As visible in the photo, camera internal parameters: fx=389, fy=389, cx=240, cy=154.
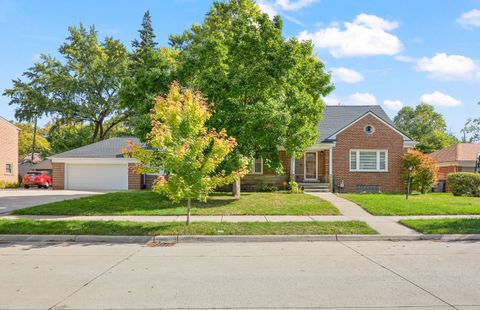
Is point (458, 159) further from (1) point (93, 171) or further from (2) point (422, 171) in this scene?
(1) point (93, 171)

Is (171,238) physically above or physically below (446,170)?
below

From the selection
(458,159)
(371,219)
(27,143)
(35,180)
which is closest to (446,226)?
(371,219)

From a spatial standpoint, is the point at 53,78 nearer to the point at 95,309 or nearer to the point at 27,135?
the point at 27,135

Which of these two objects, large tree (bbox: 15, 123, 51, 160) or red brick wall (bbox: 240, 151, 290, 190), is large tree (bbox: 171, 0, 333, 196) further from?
large tree (bbox: 15, 123, 51, 160)

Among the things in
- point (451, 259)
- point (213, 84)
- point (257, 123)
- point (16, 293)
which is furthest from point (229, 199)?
point (16, 293)

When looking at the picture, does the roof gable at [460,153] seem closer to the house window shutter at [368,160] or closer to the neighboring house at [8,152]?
the house window shutter at [368,160]

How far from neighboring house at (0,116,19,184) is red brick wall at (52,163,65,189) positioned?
401 inches

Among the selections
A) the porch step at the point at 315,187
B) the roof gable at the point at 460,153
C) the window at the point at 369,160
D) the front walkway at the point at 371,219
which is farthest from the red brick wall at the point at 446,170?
the front walkway at the point at 371,219

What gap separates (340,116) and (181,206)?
1615 cm

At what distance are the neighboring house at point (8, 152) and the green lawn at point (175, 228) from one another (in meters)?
29.5

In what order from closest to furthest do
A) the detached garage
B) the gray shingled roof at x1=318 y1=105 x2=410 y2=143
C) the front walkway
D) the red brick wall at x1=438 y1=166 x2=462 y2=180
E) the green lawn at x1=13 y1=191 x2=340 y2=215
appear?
the front walkway, the green lawn at x1=13 y1=191 x2=340 y2=215, the gray shingled roof at x1=318 y1=105 x2=410 y2=143, the detached garage, the red brick wall at x1=438 y1=166 x2=462 y2=180

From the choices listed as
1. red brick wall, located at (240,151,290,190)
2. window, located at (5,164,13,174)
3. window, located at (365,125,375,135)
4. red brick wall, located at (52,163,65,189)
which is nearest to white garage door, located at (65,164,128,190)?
red brick wall, located at (52,163,65,189)

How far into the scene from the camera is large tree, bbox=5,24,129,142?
43812 mm

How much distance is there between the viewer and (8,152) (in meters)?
38.6
